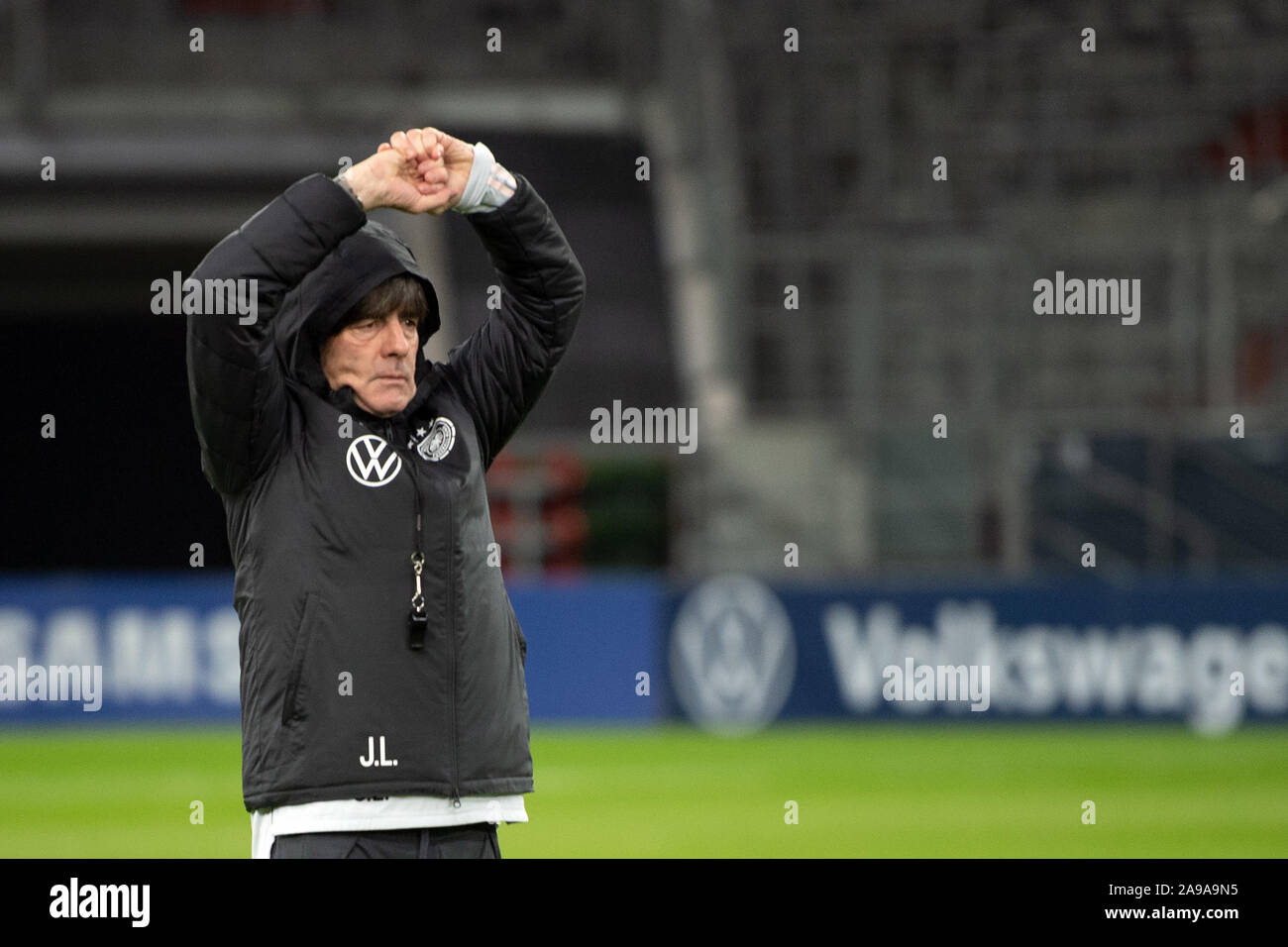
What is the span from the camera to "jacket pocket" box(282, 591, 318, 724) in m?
3.79

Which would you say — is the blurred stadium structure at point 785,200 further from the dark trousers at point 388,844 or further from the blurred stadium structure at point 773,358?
the dark trousers at point 388,844

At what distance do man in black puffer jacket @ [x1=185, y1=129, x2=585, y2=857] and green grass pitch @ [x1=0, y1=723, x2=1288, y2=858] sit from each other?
653 cm

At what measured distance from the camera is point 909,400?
68.6 feet

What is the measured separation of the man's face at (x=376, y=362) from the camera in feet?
12.9

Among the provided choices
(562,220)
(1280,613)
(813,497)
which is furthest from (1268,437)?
(562,220)

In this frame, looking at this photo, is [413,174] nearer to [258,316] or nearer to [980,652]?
[258,316]

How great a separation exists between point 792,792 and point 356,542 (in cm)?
978

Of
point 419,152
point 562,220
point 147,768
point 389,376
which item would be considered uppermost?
point 562,220
